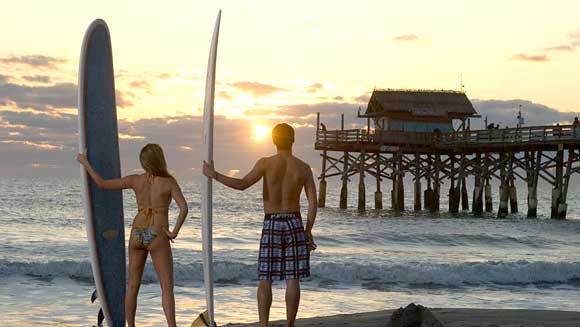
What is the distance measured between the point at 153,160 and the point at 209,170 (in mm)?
442

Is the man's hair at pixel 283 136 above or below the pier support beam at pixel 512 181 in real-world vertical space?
above

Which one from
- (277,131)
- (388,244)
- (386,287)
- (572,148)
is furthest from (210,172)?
(572,148)

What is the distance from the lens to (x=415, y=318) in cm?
705

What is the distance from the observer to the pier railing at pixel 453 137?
31484 mm

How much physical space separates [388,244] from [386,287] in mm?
10931

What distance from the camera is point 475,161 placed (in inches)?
1459

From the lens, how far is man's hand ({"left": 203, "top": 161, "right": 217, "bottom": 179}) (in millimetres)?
6078

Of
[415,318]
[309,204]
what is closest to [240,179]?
[309,204]

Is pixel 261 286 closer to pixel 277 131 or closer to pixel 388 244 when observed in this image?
pixel 277 131

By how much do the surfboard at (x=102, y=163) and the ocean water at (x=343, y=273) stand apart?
2.52m

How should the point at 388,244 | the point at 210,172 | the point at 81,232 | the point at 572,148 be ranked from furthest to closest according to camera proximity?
the point at 572,148, the point at 81,232, the point at 388,244, the point at 210,172

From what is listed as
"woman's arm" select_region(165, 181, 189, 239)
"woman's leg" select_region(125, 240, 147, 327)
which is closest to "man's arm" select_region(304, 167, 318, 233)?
"woman's arm" select_region(165, 181, 189, 239)

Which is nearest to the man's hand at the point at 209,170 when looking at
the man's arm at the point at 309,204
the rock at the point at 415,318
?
the man's arm at the point at 309,204

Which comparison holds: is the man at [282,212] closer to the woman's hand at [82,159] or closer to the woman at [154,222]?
the woman at [154,222]
